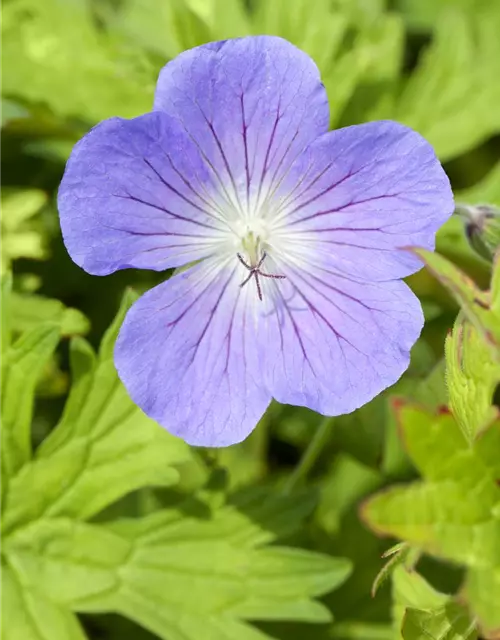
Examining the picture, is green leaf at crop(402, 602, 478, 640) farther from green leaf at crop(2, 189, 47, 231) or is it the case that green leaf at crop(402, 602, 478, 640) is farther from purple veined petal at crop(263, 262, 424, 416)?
green leaf at crop(2, 189, 47, 231)

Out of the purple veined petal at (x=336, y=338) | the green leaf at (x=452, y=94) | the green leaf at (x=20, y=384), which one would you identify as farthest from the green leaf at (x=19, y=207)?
the green leaf at (x=452, y=94)

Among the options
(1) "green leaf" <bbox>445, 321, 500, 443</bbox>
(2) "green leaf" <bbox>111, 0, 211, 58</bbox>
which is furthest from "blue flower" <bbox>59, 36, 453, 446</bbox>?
(2) "green leaf" <bbox>111, 0, 211, 58</bbox>

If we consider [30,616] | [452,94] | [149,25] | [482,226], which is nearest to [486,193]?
[452,94]

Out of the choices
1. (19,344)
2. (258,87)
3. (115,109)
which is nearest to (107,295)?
(115,109)

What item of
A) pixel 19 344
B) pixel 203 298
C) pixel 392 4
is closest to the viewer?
pixel 203 298

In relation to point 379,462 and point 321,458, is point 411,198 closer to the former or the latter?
point 379,462

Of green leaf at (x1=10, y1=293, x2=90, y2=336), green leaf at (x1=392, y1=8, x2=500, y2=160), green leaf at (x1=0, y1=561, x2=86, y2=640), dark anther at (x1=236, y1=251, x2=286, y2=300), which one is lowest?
green leaf at (x1=0, y1=561, x2=86, y2=640)

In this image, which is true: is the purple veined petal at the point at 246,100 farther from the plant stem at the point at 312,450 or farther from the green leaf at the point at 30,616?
the green leaf at the point at 30,616
